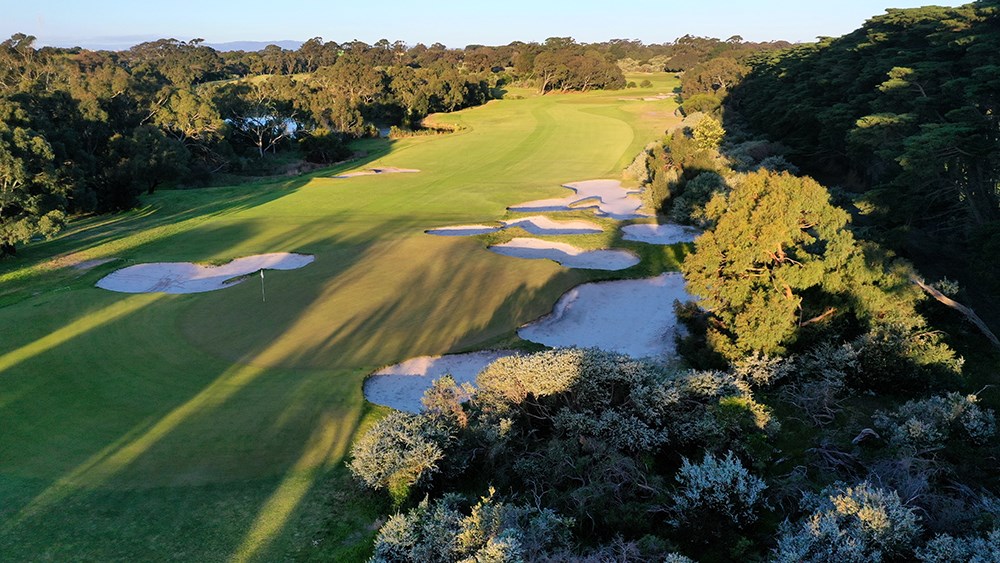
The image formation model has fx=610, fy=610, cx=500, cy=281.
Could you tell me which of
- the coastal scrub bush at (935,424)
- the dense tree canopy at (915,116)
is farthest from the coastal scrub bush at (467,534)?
the dense tree canopy at (915,116)

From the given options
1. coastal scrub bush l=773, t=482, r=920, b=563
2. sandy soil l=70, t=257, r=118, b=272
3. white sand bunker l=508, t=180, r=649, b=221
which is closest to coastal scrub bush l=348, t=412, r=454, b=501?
coastal scrub bush l=773, t=482, r=920, b=563

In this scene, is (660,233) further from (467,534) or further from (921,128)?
(467,534)

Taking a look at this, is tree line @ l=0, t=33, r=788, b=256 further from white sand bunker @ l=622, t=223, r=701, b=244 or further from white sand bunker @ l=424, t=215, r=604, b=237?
white sand bunker @ l=622, t=223, r=701, b=244

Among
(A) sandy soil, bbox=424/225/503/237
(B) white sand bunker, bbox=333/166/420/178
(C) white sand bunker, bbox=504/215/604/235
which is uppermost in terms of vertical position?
(B) white sand bunker, bbox=333/166/420/178

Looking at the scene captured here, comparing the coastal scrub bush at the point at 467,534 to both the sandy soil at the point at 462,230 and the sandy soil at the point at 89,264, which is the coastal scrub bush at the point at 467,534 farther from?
the sandy soil at the point at 89,264


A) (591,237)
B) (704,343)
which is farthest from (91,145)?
(704,343)

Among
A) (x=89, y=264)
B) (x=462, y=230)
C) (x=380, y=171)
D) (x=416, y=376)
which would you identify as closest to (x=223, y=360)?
(x=416, y=376)
